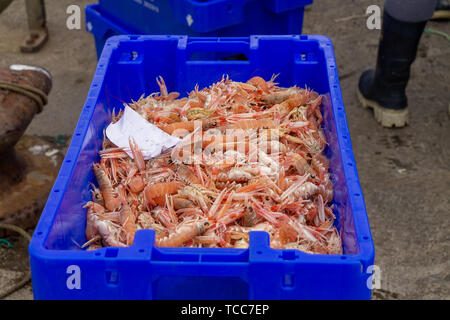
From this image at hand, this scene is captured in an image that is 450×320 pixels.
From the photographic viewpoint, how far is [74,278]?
51.7 inches

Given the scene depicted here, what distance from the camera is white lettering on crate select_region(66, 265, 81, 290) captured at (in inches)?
51.4

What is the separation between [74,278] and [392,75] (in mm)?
2913

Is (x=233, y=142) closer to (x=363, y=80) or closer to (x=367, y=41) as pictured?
(x=363, y=80)

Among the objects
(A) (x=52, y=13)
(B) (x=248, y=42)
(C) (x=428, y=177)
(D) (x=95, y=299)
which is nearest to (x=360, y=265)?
(D) (x=95, y=299)

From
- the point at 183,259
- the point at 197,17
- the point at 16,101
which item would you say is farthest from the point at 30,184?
the point at 183,259

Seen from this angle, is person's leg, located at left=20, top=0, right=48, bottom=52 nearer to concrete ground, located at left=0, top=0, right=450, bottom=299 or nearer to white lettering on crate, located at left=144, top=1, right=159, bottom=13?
concrete ground, located at left=0, top=0, right=450, bottom=299

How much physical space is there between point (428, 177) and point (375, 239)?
0.69 m

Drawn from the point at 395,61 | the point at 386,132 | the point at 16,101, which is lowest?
the point at 386,132

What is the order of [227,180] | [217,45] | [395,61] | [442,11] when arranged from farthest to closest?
[442,11]
[395,61]
[217,45]
[227,180]

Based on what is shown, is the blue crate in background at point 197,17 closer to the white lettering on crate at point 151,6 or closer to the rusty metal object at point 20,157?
the white lettering on crate at point 151,6

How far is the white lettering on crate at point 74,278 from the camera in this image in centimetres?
131

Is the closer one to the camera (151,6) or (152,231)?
(152,231)

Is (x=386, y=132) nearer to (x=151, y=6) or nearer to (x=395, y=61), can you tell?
(x=395, y=61)

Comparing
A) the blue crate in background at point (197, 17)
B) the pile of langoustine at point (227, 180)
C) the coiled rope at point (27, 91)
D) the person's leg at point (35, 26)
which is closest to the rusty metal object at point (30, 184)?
the coiled rope at point (27, 91)
